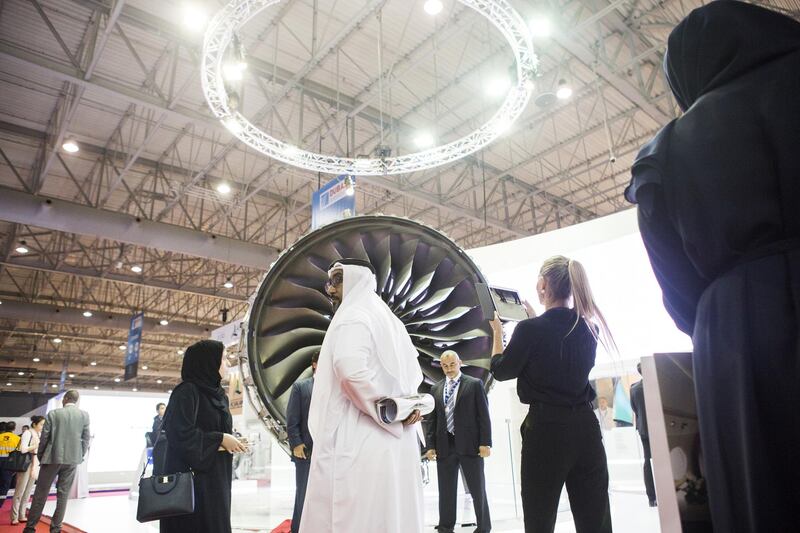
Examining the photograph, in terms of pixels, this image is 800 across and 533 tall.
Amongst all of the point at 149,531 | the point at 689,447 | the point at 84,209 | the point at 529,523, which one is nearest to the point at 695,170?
the point at 689,447

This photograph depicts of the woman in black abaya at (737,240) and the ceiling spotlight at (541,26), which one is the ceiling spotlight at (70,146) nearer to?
the ceiling spotlight at (541,26)

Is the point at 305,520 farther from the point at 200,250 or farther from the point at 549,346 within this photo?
the point at 200,250

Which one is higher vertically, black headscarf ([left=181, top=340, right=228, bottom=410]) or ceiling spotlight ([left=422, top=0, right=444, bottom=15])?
ceiling spotlight ([left=422, top=0, right=444, bottom=15])

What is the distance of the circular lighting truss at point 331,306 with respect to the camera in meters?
3.79

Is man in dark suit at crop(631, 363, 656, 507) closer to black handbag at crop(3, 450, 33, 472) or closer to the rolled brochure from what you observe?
the rolled brochure

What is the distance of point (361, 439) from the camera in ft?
7.36

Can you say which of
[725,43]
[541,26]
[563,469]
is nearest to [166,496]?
[563,469]

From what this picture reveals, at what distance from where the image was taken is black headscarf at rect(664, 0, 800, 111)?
3.74ft

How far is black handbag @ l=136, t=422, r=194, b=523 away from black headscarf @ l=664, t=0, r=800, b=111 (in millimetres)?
2881

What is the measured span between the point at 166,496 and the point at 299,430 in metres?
1.26

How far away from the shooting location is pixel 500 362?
2201 millimetres

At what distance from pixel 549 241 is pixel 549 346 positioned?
15.3 feet

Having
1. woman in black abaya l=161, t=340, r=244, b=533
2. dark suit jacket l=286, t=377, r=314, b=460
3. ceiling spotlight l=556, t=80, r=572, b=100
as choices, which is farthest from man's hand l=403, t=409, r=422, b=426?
ceiling spotlight l=556, t=80, r=572, b=100

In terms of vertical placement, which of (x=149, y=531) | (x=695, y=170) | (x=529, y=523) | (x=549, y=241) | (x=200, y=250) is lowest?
(x=149, y=531)
